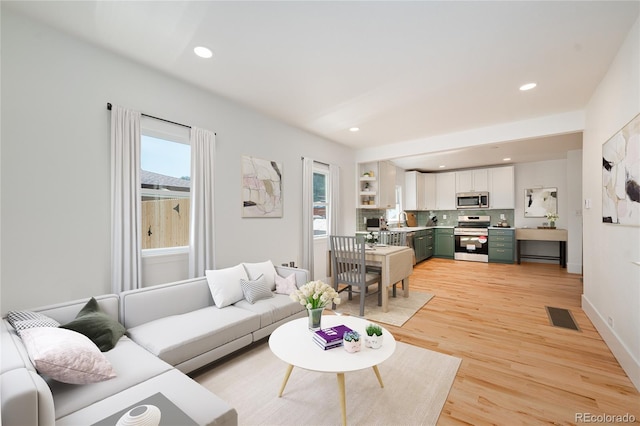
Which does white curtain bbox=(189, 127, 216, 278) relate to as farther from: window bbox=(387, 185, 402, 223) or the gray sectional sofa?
window bbox=(387, 185, 402, 223)

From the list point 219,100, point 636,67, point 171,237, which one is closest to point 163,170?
point 171,237

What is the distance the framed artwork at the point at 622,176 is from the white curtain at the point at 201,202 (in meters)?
3.69

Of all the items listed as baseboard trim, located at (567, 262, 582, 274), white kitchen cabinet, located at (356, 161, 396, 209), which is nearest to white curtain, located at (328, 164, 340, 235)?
white kitchen cabinet, located at (356, 161, 396, 209)

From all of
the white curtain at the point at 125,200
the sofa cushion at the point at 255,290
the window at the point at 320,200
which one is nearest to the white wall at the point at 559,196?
the window at the point at 320,200

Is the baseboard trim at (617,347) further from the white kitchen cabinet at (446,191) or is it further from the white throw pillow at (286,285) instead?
the white kitchen cabinet at (446,191)

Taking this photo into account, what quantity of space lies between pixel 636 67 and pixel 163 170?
410 centimetres

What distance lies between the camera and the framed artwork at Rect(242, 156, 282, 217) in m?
3.62

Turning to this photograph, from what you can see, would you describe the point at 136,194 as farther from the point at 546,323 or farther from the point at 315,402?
the point at 546,323

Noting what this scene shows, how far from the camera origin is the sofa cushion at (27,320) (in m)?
1.70

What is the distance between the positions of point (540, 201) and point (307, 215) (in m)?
6.43

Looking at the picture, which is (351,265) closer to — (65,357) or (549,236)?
(65,357)

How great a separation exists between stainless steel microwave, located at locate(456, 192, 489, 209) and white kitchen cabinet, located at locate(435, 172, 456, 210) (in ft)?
0.56

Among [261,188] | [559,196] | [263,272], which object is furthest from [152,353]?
[559,196]

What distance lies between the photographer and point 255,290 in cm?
295
